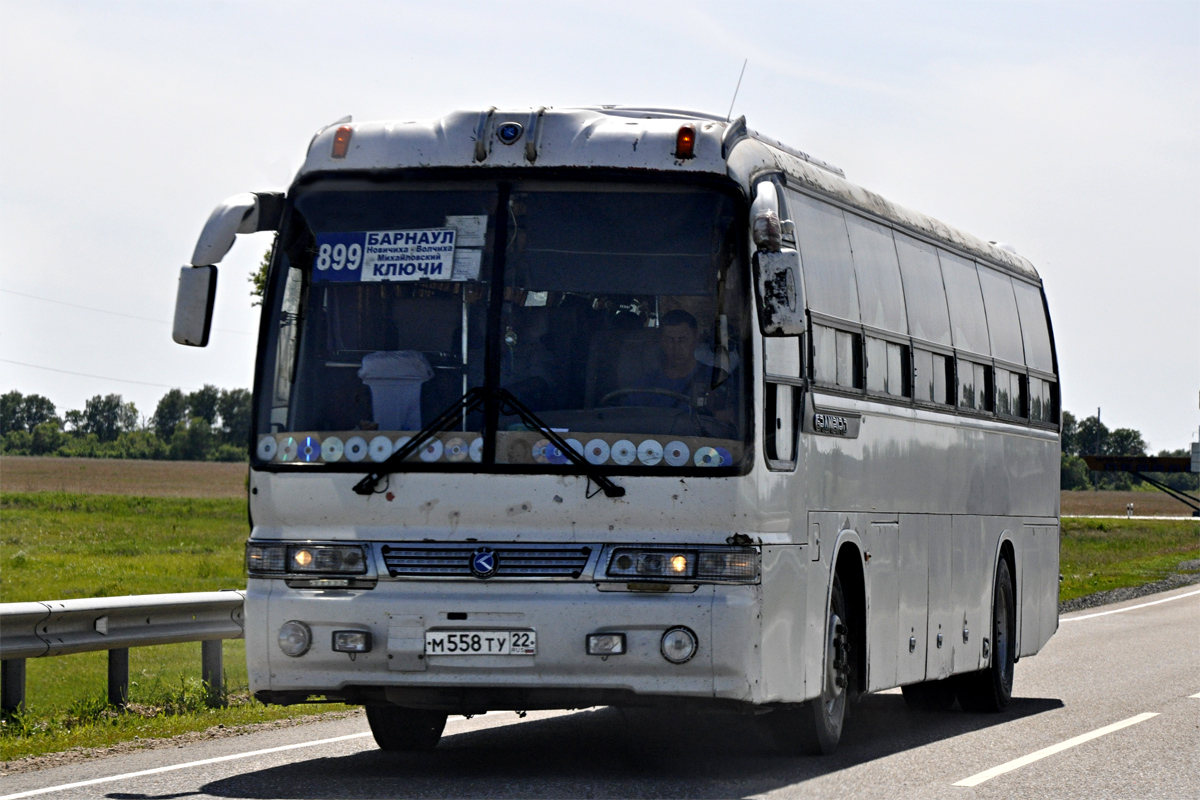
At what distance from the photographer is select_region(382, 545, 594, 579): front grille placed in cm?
934

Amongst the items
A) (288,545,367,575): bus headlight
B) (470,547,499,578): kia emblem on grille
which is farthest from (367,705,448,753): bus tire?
(470,547,499,578): kia emblem on grille

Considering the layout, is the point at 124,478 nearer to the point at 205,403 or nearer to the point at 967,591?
the point at 205,403

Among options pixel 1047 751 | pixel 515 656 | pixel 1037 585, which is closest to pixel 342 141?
pixel 515 656

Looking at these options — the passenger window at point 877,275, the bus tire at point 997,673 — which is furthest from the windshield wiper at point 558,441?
the bus tire at point 997,673

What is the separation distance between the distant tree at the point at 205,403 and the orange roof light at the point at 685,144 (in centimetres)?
16182

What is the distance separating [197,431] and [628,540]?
163132 millimetres

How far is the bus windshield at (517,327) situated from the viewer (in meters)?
9.41

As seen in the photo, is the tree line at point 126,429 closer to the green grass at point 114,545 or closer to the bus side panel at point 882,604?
the green grass at point 114,545

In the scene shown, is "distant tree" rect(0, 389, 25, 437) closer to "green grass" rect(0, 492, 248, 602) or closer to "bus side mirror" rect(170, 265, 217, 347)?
"green grass" rect(0, 492, 248, 602)

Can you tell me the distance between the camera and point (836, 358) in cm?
1112

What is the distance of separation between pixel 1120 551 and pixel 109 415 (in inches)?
5695

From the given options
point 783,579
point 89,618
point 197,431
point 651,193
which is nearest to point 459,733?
point 89,618

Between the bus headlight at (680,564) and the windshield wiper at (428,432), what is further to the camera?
the windshield wiper at (428,432)

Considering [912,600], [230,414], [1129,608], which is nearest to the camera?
[912,600]
